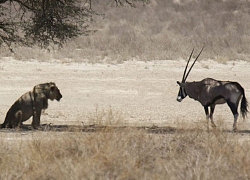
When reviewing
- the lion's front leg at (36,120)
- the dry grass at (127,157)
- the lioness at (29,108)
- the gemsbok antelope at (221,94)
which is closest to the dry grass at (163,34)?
the gemsbok antelope at (221,94)

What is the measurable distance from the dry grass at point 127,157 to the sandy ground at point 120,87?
6.59 m

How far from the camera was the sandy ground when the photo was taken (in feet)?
67.0

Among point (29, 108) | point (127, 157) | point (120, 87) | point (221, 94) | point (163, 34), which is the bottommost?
point (127, 157)

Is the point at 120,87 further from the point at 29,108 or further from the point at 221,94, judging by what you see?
the point at 29,108

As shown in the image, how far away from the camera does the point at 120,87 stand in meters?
25.7

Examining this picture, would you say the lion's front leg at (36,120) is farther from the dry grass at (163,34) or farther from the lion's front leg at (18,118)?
the dry grass at (163,34)

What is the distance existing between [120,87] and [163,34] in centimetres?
1103

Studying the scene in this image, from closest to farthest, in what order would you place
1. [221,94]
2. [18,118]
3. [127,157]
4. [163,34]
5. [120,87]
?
[127,157]
[18,118]
[221,94]
[120,87]
[163,34]

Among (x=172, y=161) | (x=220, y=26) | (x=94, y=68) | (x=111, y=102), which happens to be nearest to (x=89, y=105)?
(x=111, y=102)

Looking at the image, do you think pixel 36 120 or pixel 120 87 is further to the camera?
pixel 120 87

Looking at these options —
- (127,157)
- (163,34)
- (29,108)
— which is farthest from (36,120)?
(163,34)

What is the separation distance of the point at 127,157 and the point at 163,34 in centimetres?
2683

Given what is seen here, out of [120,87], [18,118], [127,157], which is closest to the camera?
[127,157]

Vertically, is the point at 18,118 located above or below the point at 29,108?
below
